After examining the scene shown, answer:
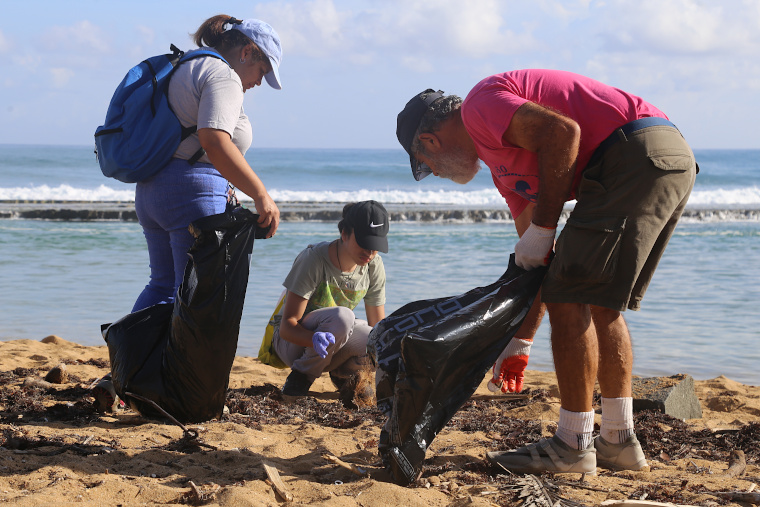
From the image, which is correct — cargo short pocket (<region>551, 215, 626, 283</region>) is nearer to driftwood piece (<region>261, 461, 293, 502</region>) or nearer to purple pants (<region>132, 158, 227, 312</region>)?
driftwood piece (<region>261, 461, 293, 502</region>)

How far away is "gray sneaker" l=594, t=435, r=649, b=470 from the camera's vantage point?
2.71 metres

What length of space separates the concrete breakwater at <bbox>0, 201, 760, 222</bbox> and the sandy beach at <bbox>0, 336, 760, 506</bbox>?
13896mm

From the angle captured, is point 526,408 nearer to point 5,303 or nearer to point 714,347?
point 714,347

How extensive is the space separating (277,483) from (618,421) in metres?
1.28

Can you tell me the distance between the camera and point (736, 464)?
2.81 metres

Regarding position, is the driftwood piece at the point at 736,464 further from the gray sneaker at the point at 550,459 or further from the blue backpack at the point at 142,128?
the blue backpack at the point at 142,128

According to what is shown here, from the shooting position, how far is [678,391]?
3779 mm

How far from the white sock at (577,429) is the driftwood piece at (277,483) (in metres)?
1.01

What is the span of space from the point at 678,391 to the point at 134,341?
8.92ft

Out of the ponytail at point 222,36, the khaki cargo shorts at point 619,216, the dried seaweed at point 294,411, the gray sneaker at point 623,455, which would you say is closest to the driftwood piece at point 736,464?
the gray sneaker at point 623,455

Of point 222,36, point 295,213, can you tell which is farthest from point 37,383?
point 295,213

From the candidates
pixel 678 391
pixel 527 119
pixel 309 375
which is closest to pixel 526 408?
pixel 678 391

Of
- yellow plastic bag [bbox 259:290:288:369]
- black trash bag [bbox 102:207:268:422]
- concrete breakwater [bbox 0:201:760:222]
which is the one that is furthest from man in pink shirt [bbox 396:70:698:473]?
concrete breakwater [bbox 0:201:760:222]

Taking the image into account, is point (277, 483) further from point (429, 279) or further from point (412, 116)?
point (429, 279)
